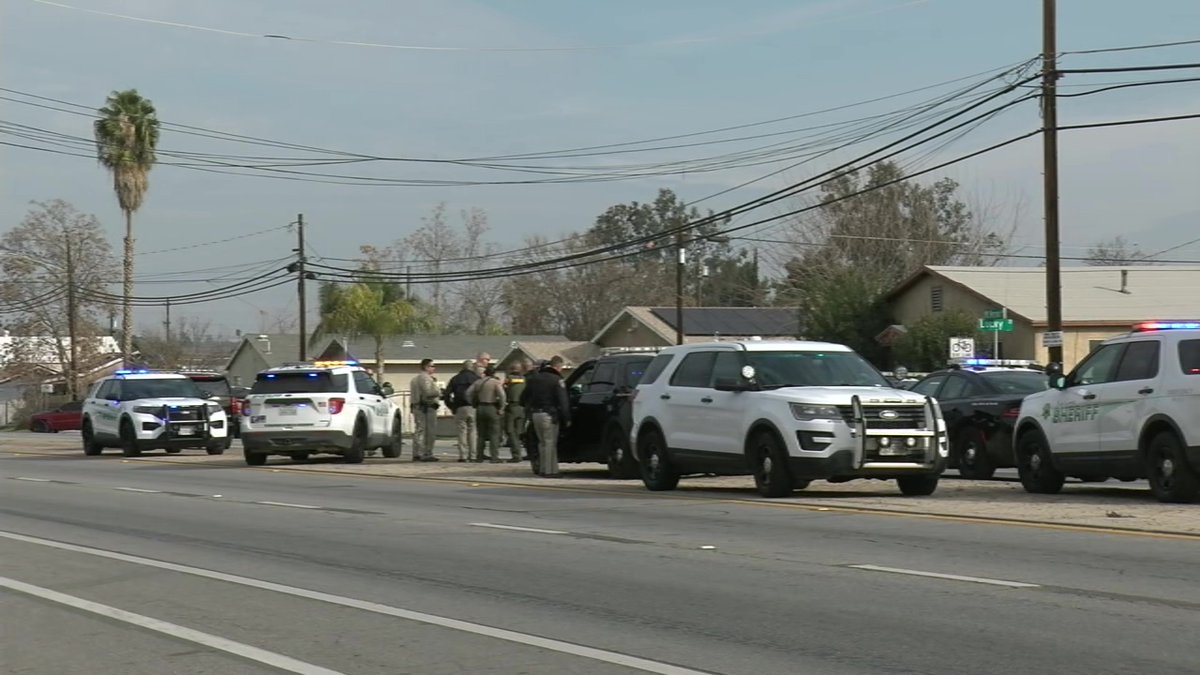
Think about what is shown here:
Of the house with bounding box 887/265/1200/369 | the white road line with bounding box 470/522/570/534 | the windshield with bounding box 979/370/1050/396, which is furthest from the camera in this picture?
the house with bounding box 887/265/1200/369

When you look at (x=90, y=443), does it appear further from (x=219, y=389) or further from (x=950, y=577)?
(x=950, y=577)

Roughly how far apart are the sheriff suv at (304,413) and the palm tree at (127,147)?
3952cm

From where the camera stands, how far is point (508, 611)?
32.6 ft

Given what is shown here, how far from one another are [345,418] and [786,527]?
47.9 feet

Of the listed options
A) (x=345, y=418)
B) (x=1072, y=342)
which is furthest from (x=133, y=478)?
(x=1072, y=342)

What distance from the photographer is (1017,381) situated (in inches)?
874

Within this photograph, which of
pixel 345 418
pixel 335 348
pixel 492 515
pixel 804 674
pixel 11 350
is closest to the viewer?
pixel 804 674

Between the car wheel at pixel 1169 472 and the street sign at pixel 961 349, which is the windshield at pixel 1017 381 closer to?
the car wheel at pixel 1169 472

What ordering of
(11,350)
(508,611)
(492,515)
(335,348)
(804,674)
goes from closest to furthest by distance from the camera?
(804,674)
(508,611)
(492,515)
(335,348)
(11,350)

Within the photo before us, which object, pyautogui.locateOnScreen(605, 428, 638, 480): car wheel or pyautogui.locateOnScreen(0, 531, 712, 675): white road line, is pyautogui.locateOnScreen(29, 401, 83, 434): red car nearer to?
pyautogui.locateOnScreen(605, 428, 638, 480): car wheel

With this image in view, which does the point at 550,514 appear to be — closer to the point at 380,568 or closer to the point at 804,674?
the point at 380,568

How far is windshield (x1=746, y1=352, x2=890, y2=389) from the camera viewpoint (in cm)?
1839

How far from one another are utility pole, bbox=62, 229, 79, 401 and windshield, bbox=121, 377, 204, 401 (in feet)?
171

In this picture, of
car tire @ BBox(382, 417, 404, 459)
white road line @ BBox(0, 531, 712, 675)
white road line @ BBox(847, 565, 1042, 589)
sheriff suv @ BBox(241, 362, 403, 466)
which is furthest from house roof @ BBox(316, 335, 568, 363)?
white road line @ BBox(847, 565, 1042, 589)
